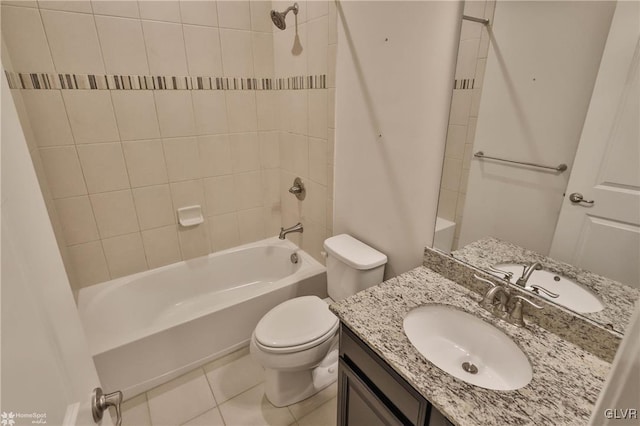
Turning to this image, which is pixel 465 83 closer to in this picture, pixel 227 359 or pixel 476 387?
pixel 476 387

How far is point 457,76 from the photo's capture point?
1122 mm

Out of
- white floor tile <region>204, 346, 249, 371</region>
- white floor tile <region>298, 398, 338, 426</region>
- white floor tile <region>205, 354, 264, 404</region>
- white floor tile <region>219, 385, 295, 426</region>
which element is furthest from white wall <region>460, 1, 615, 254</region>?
white floor tile <region>204, 346, 249, 371</region>

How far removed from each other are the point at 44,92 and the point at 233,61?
3.28 feet

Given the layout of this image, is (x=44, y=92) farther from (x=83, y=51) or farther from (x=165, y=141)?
(x=165, y=141)

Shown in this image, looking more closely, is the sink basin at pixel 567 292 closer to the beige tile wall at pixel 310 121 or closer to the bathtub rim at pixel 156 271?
the beige tile wall at pixel 310 121

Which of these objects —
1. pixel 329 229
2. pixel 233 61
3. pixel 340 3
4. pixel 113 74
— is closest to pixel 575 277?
pixel 329 229

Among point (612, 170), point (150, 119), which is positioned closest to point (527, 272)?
point (612, 170)

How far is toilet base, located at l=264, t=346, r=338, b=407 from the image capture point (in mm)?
1564

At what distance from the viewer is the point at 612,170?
82 centimetres

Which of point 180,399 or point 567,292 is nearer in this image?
point 567,292

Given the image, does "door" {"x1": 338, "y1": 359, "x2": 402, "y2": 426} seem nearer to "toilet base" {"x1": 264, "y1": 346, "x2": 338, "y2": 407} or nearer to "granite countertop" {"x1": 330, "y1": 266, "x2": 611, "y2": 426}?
"granite countertop" {"x1": 330, "y1": 266, "x2": 611, "y2": 426}

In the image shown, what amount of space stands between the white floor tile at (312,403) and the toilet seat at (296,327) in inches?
16.9

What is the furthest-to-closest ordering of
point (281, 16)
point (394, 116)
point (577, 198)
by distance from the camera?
point (281, 16) → point (394, 116) → point (577, 198)

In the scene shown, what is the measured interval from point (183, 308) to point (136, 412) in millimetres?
690
